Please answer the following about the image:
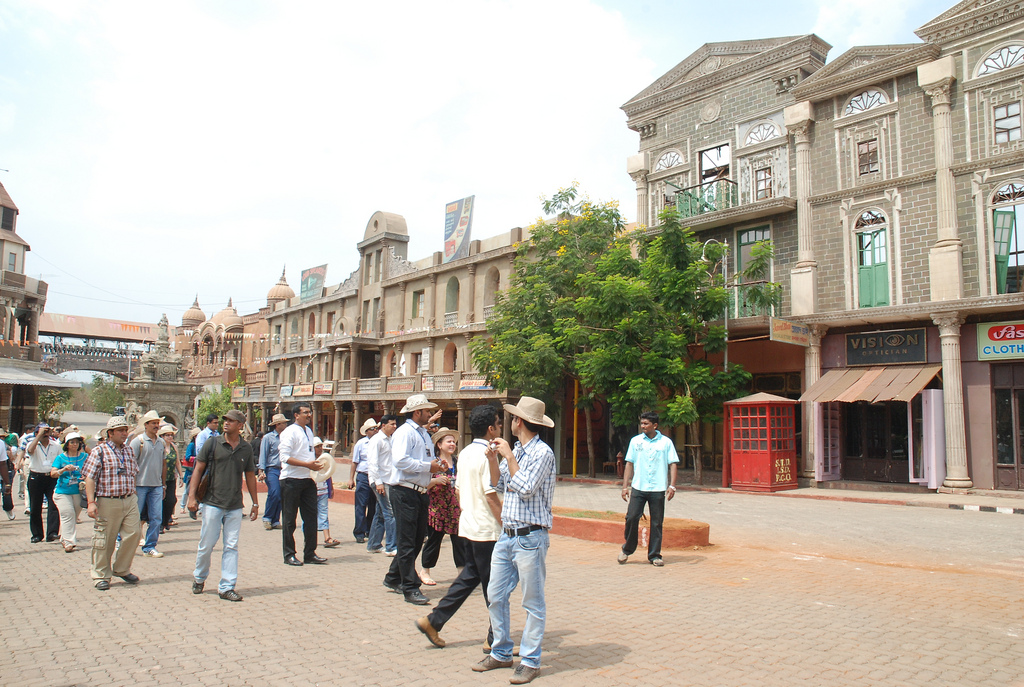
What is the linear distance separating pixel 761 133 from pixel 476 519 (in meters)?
19.9

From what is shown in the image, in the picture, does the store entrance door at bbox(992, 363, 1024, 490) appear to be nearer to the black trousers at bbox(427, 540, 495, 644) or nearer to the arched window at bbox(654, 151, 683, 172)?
the arched window at bbox(654, 151, 683, 172)

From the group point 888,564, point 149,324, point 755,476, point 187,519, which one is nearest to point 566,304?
point 755,476

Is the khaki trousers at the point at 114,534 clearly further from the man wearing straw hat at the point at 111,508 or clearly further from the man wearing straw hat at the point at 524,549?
the man wearing straw hat at the point at 524,549

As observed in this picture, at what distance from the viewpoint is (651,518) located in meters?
8.67

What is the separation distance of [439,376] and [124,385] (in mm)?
12256

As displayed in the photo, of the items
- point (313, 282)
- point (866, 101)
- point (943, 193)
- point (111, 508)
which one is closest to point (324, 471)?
point (111, 508)

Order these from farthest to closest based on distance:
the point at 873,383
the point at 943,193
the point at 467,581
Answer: the point at 873,383, the point at 943,193, the point at 467,581

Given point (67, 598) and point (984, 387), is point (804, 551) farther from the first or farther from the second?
point (984, 387)

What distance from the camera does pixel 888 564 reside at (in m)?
8.76

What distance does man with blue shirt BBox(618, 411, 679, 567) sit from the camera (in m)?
8.55

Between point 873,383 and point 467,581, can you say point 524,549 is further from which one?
point 873,383

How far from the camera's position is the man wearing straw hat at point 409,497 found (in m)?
6.83

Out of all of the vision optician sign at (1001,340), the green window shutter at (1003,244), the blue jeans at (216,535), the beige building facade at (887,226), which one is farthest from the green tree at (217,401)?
the blue jeans at (216,535)

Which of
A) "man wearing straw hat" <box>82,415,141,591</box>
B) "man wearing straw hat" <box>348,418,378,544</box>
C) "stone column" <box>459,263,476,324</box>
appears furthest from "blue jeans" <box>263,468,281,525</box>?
"stone column" <box>459,263,476,324</box>
